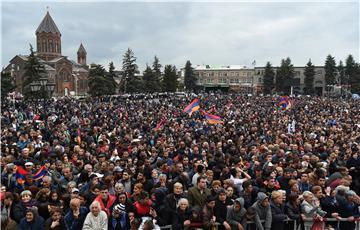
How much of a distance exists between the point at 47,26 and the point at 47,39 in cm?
332

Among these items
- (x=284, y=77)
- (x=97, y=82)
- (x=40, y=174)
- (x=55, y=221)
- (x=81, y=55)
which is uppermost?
(x=81, y=55)

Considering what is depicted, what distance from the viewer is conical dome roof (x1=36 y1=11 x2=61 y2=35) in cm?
7444

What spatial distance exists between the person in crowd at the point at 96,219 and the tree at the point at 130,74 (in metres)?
53.2

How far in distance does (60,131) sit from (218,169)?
363 inches

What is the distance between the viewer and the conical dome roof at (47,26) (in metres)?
74.4

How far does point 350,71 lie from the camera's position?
7975cm

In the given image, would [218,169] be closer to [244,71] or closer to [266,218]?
[266,218]

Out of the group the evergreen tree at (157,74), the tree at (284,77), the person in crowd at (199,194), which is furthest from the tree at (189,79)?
the person in crowd at (199,194)

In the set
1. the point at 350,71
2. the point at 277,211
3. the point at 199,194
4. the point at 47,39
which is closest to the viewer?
the point at 277,211

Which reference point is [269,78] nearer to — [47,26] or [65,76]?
[65,76]

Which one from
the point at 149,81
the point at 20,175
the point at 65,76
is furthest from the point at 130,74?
the point at 20,175

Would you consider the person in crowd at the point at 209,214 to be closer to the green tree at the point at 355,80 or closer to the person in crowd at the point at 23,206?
the person in crowd at the point at 23,206

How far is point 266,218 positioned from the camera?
547 cm

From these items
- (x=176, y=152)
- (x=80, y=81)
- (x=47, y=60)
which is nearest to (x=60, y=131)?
(x=176, y=152)
